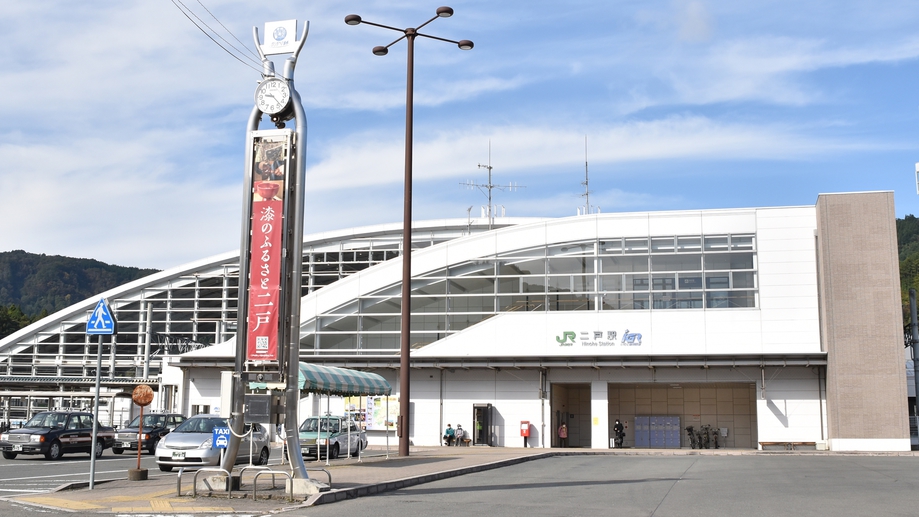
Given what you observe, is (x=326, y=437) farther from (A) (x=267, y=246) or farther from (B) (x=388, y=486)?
(A) (x=267, y=246)

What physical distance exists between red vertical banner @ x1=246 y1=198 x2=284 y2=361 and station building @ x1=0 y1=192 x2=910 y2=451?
24259 millimetres

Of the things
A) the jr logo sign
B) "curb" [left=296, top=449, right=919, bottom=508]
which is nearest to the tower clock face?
"curb" [left=296, top=449, right=919, bottom=508]

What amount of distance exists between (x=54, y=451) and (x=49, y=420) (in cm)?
124

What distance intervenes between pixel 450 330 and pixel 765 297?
46.3 feet

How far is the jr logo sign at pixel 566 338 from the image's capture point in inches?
1534

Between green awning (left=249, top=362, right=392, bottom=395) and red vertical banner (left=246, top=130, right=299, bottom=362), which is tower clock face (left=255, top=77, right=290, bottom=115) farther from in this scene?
green awning (left=249, top=362, right=392, bottom=395)

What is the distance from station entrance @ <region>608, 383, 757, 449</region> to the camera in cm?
4253

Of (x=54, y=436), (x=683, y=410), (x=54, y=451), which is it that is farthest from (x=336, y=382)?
(x=683, y=410)

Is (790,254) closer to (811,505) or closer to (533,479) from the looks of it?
(533,479)

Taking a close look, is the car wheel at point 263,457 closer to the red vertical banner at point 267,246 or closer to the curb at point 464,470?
the curb at point 464,470

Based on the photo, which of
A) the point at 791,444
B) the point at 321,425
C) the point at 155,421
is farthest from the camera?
the point at 791,444

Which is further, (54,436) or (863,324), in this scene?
(863,324)

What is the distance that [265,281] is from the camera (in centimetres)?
1495

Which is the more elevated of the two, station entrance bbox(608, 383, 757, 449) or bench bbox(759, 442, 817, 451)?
station entrance bbox(608, 383, 757, 449)
